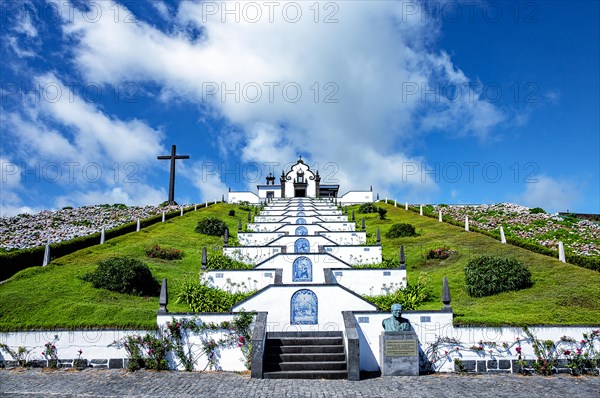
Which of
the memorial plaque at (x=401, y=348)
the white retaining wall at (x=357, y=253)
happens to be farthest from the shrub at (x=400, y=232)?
the memorial plaque at (x=401, y=348)

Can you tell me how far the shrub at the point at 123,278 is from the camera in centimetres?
1742

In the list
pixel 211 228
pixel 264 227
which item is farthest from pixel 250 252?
pixel 211 228

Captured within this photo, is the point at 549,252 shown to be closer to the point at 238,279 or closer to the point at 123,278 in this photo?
the point at 238,279

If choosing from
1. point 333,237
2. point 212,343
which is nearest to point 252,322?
point 212,343

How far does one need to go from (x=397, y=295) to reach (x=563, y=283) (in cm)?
691

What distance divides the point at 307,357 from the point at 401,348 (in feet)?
8.62

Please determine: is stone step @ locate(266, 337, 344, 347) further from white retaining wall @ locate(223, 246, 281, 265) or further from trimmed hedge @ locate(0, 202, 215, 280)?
Answer: trimmed hedge @ locate(0, 202, 215, 280)

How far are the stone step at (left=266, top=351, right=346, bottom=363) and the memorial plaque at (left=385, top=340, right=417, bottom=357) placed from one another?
131 cm

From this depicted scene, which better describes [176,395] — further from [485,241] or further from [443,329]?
[485,241]

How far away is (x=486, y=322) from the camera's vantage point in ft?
39.0

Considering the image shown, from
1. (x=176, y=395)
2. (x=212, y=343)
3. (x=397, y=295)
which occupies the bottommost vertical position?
(x=176, y=395)

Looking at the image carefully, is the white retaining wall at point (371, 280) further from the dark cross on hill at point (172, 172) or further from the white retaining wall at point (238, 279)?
the dark cross on hill at point (172, 172)

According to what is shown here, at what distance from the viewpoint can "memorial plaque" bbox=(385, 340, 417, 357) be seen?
37.4 ft

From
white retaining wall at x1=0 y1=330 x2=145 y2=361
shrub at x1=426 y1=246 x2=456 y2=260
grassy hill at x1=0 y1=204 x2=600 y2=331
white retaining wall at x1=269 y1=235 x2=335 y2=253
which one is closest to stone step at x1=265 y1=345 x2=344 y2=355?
grassy hill at x1=0 y1=204 x2=600 y2=331
